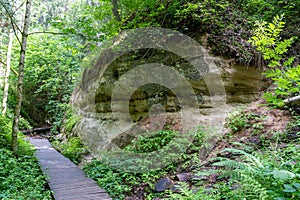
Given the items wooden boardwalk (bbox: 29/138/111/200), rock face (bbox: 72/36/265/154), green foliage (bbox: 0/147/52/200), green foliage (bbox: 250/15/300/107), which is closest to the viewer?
green foliage (bbox: 250/15/300/107)

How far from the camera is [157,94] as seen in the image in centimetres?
646

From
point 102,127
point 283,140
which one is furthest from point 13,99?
point 283,140

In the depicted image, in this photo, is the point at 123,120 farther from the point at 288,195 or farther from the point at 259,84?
the point at 288,195

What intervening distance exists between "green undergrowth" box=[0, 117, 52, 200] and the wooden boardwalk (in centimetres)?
19

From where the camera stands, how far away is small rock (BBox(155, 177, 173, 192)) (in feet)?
13.9

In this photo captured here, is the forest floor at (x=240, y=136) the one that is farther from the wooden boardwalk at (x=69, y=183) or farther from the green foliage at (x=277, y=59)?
the green foliage at (x=277, y=59)

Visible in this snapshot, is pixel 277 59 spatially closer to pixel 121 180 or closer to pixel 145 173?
pixel 145 173

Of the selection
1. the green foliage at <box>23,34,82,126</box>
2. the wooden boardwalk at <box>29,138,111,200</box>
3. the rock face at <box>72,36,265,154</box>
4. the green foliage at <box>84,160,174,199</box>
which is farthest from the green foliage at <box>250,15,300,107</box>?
the green foliage at <box>23,34,82,126</box>

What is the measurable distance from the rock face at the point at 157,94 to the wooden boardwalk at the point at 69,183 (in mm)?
1364

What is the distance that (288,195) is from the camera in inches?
78.9

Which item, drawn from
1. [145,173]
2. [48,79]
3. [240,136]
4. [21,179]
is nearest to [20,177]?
[21,179]

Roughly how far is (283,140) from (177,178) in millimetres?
2044

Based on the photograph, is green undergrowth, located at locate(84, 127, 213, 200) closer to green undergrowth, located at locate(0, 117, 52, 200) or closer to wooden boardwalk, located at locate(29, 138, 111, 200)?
wooden boardwalk, located at locate(29, 138, 111, 200)

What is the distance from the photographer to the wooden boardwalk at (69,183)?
409cm
